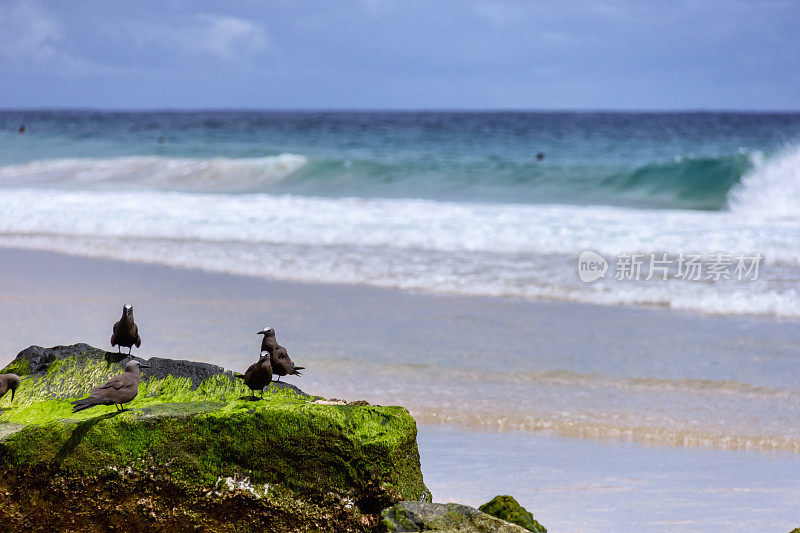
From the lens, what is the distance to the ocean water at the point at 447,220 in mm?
8516

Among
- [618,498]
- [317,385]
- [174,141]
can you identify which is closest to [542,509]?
[618,498]

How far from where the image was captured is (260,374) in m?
2.83

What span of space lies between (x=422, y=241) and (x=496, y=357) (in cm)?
487

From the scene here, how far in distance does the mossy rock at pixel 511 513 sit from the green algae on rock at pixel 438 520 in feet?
0.70

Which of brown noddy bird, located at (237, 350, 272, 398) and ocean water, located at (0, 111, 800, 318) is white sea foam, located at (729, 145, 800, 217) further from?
brown noddy bird, located at (237, 350, 272, 398)

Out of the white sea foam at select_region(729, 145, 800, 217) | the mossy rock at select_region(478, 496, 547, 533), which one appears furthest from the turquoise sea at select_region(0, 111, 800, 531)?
the mossy rock at select_region(478, 496, 547, 533)

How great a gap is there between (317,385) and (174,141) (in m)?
30.6

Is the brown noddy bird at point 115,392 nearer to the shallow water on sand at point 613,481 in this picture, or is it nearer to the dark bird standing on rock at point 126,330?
the dark bird standing on rock at point 126,330

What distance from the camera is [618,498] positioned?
378 cm

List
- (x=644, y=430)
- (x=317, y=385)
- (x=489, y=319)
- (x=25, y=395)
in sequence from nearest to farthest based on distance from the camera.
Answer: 1. (x=25, y=395)
2. (x=644, y=430)
3. (x=317, y=385)
4. (x=489, y=319)

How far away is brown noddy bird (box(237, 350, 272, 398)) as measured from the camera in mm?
2822

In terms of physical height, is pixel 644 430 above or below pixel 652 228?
below

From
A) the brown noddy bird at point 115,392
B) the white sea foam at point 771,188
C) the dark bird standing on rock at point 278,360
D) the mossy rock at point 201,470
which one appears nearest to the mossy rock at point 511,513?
the mossy rock at point 201,470

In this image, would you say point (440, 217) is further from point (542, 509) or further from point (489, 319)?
point (542, 509)
